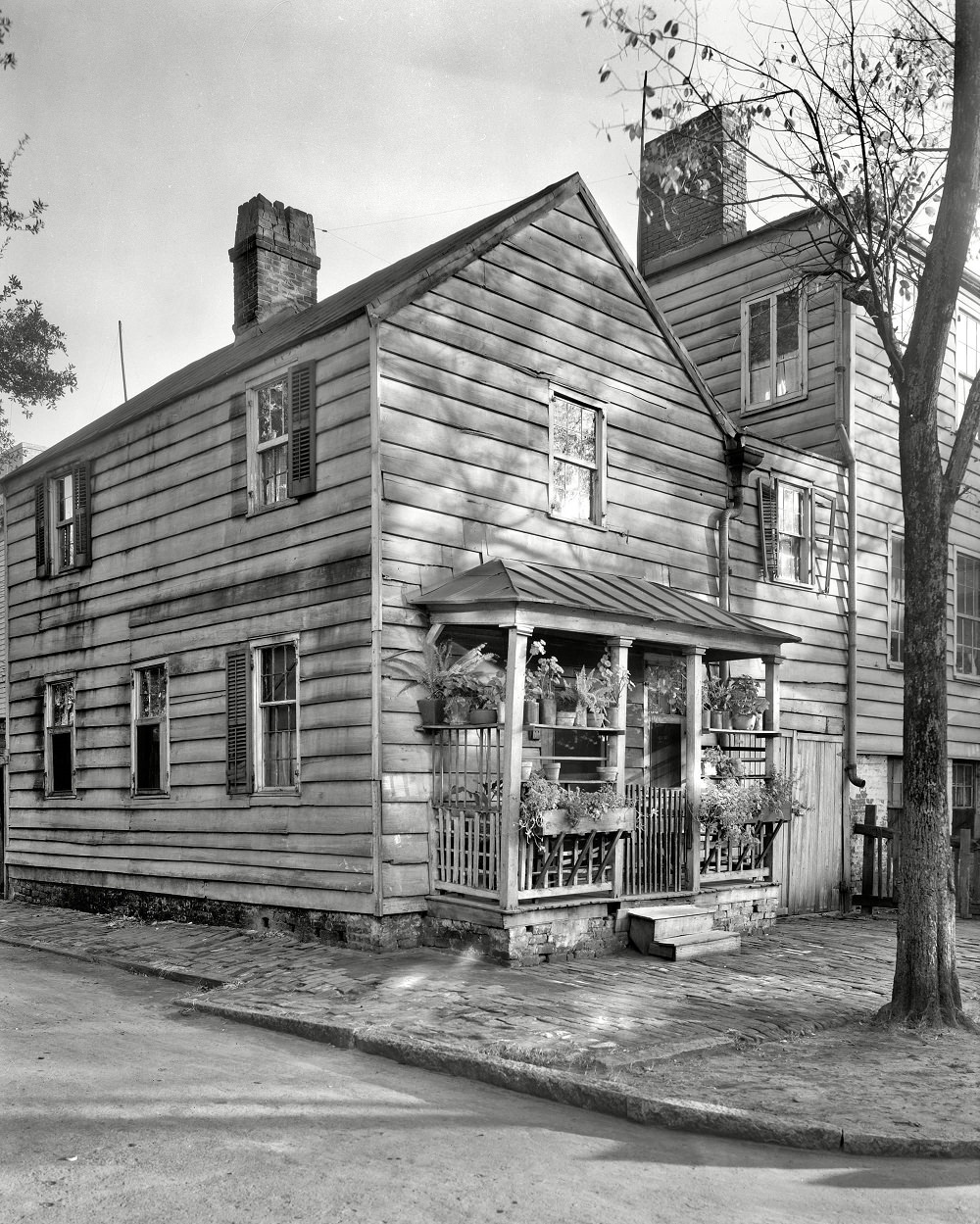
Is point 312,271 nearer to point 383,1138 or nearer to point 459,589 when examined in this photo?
point 459,589

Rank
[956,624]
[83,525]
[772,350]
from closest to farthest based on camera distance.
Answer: [83,525]
[772,350]
[956,624]

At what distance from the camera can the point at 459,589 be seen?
1144 cm

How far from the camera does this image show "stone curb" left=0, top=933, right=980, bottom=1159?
5.93 metres

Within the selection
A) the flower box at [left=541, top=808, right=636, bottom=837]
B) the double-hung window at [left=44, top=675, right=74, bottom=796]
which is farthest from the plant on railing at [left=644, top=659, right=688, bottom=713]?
the double-hung window at [left=44, top=675, right=74, bottom=796]

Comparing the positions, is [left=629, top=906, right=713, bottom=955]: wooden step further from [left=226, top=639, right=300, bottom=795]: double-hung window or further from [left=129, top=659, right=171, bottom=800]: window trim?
[left=129, top=659, right=171, bottom=800]: window trim

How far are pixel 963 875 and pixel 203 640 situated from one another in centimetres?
992

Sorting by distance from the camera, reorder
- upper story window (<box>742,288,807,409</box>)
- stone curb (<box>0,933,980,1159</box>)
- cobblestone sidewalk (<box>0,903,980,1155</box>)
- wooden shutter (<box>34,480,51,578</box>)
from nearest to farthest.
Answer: stone curb (<box>0,933,980,1159</box>), cobblestone sidewalk (<box>0,903,980,1155</box>), wooden shutter (<box>34,480,51,578</box>), upper story window (<box>742,288,807,409</box>)

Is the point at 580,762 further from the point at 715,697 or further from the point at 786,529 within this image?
the point at 786,529

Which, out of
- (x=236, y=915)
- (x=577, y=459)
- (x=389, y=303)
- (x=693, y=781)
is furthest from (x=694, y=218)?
(x=236, y=915)

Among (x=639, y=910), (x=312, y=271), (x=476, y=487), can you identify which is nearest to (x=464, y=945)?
(x=639, y=910)

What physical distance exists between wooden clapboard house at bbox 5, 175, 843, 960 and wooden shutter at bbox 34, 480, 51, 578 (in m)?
0.09

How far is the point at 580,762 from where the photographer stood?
1309 cm

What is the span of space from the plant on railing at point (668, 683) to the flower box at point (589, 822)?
8.91ft

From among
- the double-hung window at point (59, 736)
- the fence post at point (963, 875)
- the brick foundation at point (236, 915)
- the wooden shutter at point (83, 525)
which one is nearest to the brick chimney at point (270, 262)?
the wooden shutter at point (83, 525)
